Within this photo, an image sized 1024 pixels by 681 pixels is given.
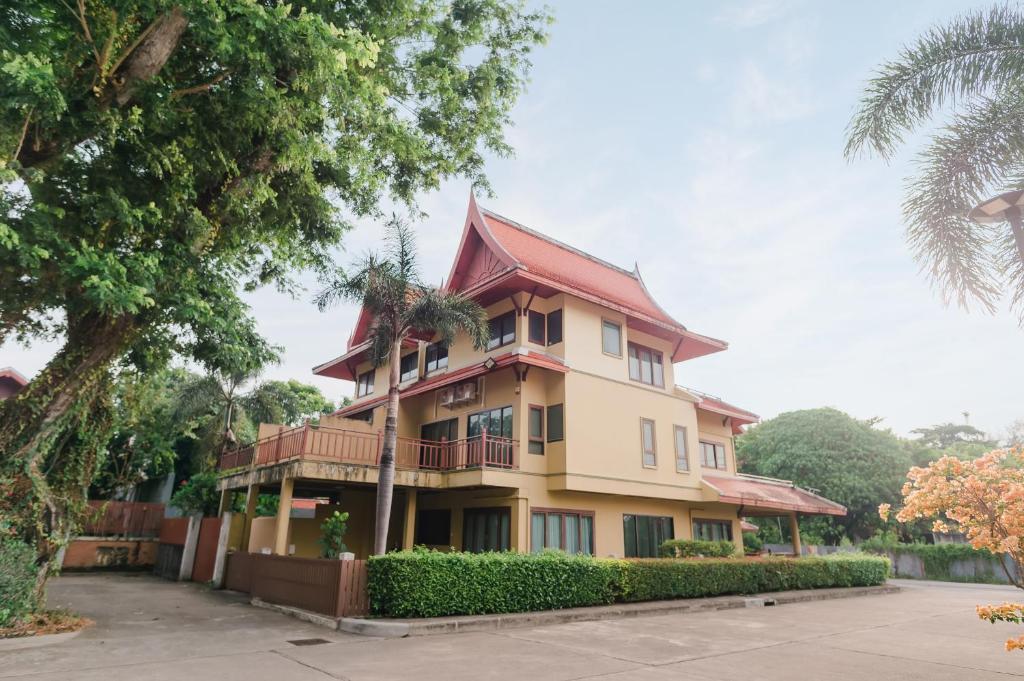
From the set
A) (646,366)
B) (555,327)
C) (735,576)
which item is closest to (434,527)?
(555,327)

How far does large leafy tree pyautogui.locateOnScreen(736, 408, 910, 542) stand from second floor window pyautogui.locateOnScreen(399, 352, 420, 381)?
94.1 ft

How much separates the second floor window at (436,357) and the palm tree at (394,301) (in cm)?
544

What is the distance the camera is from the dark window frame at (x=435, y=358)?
824 inches

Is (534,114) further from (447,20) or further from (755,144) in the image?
(755,144)

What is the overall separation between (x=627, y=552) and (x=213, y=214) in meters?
15.5

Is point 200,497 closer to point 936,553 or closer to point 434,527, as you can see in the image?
point 434,527

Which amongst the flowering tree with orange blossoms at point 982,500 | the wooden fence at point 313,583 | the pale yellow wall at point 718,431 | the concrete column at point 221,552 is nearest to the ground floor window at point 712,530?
the pale yellow wall at point 718,431

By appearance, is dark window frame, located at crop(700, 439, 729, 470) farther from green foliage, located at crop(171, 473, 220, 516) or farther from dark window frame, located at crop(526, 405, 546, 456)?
green foliage, located at crop(171, 473, 220, 516)

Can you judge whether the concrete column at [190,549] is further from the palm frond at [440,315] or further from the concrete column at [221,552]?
the palm frond at [440,315]

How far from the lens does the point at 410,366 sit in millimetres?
22672

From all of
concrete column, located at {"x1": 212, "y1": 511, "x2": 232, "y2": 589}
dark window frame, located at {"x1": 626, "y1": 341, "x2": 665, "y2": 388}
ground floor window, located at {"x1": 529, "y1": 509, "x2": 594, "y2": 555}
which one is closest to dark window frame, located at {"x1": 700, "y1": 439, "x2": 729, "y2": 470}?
dark window frame, located at {"x1": 626, "y1": 341, "x2": 665, "y2": 388}

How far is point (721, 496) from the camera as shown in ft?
65.2

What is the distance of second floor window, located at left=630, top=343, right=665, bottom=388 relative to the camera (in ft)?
66.3

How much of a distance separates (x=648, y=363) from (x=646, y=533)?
5.98 metres
